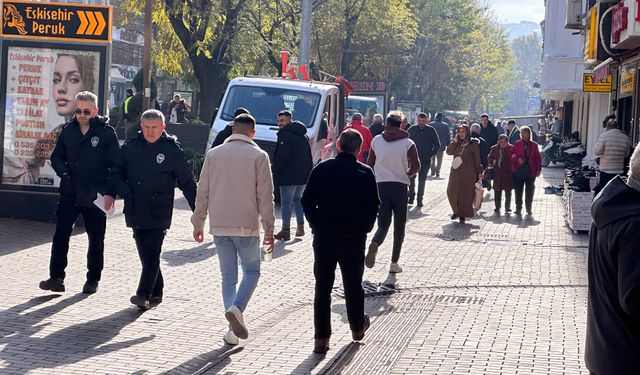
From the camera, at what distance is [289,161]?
51.9 feet

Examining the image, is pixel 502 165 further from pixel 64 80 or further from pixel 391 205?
pixel 391 205

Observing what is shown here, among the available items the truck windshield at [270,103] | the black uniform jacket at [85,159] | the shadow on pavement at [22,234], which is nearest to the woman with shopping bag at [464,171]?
the truck windshield at [270,103]

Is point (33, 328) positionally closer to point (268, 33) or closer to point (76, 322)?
point (76, 322)

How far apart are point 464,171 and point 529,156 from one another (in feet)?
7.67

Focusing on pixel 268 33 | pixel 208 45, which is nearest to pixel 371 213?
pixel 208 45

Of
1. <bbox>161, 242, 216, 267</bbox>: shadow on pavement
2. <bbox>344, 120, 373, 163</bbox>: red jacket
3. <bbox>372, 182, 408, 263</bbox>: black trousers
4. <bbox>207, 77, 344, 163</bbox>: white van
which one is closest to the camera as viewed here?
<bbox>372, 182, 408, 263</bbox>: black trousers

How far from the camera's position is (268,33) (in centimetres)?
3931

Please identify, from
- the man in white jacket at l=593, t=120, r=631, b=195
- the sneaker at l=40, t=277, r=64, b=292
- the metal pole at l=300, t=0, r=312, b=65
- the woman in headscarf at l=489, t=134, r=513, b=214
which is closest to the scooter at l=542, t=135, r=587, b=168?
the metal pole at l=300, t=0, r=312, b=65

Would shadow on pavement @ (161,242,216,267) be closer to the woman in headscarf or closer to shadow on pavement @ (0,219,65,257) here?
shadow on pavement @ (0,219,65,257)

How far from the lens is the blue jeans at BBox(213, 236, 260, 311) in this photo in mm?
8633

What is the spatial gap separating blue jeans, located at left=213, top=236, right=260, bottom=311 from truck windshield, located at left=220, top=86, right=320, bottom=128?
43.5ft

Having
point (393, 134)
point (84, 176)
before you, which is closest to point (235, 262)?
point (84, 176)

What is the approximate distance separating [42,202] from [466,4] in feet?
202

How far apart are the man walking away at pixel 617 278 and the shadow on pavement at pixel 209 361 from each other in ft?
12.3
